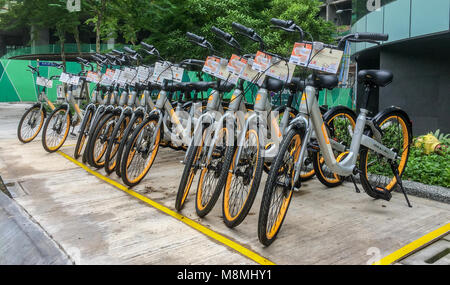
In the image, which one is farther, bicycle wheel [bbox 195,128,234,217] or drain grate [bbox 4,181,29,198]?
drain grate [bbox 4,181,29,198]

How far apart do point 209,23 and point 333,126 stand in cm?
945

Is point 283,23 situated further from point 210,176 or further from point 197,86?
point 197,86

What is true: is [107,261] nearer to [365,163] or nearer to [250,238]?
[250,238]

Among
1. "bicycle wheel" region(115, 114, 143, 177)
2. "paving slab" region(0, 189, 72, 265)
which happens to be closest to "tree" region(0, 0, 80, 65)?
"bicycle wheel" region(115, 114, 143, 177)

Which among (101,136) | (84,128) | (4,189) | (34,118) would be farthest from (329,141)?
(34,118)

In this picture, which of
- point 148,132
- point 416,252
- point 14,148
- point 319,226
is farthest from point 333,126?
point 14,148

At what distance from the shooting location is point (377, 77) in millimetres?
3764

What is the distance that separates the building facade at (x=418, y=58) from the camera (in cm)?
1095

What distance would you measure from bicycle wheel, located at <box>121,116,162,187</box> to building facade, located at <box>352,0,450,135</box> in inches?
351

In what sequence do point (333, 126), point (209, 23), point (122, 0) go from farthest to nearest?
1. point (209, 23)
2. point (122, 0)
3. point (333, 126)

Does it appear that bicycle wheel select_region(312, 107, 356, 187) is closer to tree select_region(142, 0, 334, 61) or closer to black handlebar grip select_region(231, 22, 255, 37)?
black handlebar grip select_region(231, 22, 255, 37)

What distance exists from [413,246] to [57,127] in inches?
228

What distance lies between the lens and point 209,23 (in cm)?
1288

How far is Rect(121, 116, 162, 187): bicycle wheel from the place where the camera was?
4.45 m
